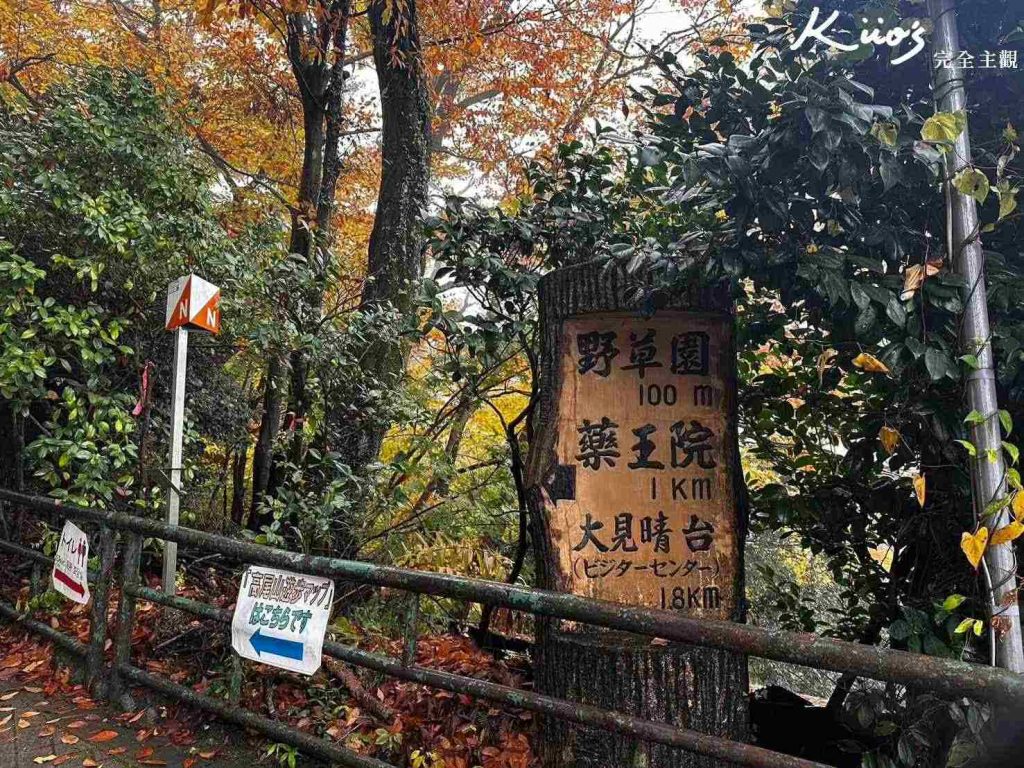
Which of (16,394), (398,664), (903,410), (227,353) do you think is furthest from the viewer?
(227,353)

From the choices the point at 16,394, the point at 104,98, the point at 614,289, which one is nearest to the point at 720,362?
the point at 614,289

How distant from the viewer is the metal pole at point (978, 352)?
6.59 feet

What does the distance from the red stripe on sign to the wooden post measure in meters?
2.61

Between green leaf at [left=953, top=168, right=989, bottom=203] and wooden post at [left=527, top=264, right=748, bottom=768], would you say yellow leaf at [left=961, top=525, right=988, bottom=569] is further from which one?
wooden post at [left=527, top=264, right=748, bottom=768]

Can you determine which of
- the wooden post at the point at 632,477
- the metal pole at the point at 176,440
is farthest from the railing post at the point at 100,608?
the wooden post at the point at 632,477

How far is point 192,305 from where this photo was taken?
406 cm

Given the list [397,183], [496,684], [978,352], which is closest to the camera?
[978,352]

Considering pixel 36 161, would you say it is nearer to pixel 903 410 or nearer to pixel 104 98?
pixel 104 98

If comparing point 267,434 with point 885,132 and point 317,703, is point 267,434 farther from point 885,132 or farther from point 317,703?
point 885,132

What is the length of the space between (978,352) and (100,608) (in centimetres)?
417

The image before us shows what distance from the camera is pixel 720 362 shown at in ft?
10.6

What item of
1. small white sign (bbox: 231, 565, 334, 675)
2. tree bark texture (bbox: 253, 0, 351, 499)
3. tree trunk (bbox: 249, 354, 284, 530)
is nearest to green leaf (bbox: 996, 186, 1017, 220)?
small white sign (bbox: 231, 565, 334, 675)

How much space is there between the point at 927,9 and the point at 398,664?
2.92 m

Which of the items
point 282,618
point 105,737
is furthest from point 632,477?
point 105,737
